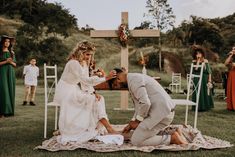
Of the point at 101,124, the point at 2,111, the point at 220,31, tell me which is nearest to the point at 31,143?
the point at 101,124

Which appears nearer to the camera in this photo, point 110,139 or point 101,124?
point 110,139

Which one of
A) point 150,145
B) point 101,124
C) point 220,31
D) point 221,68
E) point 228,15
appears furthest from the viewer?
point 228,15

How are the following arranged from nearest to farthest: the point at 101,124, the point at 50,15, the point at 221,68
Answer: the point at 101,124 < the point at 221,68 < the point at 50,15

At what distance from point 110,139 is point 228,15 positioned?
114 feet

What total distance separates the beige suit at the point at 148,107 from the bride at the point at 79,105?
2.26 feet

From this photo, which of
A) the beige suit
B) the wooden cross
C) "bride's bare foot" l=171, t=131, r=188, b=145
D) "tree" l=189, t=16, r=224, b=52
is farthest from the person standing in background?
"tree" l=189, t=16, r=224, b=52

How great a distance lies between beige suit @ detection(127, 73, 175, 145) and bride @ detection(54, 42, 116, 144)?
688 mm

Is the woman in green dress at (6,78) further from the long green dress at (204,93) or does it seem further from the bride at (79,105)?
the long green dress at (204,93)

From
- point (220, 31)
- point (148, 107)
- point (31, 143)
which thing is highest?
point (220, 31)

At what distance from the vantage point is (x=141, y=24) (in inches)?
1225

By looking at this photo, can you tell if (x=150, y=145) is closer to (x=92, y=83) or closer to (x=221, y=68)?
(x=92, y=83)

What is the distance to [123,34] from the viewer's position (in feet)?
32.9

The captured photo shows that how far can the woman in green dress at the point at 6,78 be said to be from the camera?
866 cm

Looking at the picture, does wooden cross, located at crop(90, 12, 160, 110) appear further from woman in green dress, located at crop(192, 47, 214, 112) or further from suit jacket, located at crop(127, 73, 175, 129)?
suit jacket, located at crop(127, 73, 175, 129)
